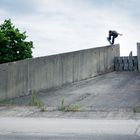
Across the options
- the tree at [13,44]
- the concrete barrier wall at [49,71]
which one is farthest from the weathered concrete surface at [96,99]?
the tree at [13,44]

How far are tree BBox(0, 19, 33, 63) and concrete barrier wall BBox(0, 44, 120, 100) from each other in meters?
8.54

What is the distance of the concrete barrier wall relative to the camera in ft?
71.9

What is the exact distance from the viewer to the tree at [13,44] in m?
38.6

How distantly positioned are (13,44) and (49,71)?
15.6 metres

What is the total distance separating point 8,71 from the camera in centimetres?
2188

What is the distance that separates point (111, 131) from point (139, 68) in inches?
869

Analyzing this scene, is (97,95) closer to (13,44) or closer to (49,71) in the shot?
(49,71)

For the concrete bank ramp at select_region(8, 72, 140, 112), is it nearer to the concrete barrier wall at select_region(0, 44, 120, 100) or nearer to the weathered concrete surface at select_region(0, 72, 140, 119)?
the weathered concrete surface at select_region(0, 72, 140, 119)

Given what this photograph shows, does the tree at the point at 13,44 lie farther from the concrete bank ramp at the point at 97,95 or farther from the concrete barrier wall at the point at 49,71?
the concrete bank ramp at the point at 97,95

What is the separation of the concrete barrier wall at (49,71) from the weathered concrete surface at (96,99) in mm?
572

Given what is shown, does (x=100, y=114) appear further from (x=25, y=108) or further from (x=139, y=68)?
(x=139, y=68)

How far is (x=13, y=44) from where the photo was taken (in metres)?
40.2

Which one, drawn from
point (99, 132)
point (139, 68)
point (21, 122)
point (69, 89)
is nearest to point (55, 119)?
point (21, 122)

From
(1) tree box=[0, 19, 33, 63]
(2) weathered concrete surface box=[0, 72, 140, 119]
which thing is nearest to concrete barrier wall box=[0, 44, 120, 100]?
(2) weathered concrete surface box=[0, 72, 140, 119]
